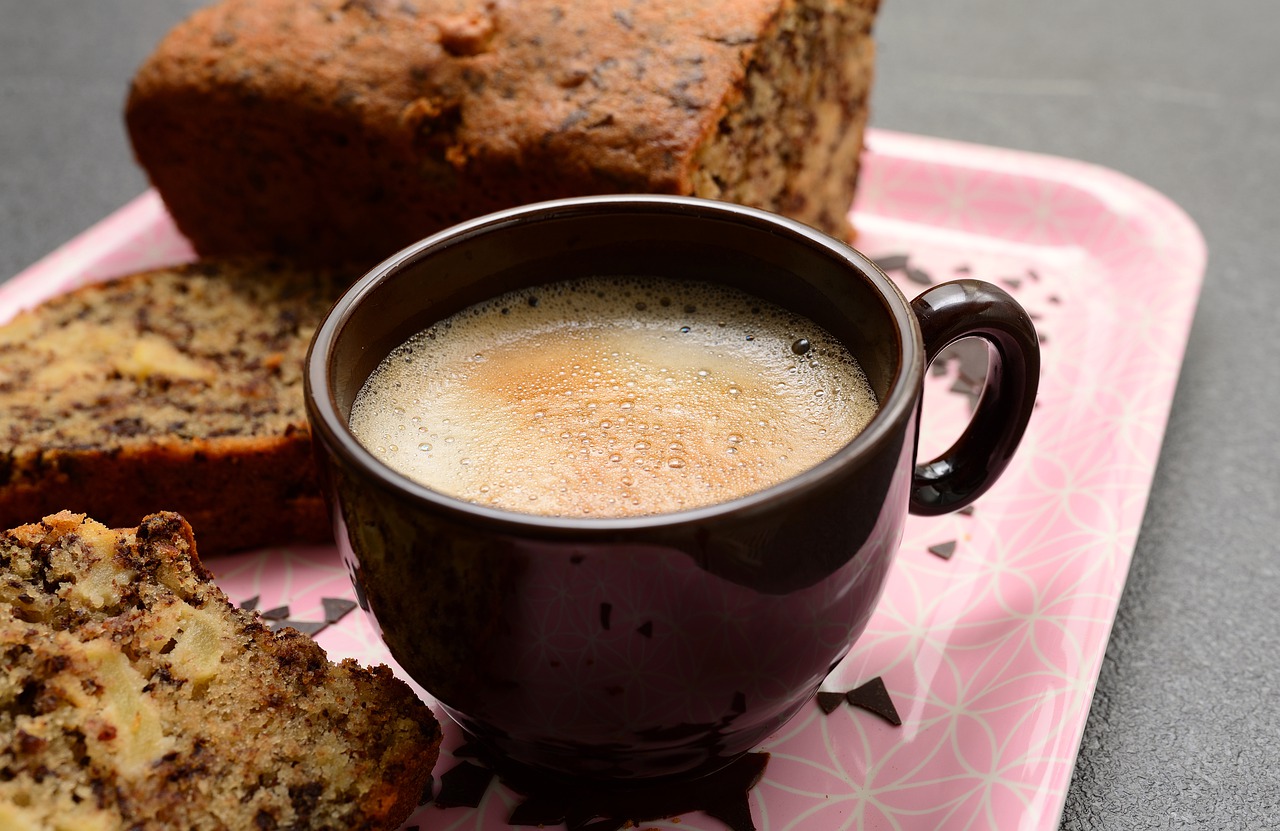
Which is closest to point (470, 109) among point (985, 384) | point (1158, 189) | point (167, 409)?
point (167, 409)

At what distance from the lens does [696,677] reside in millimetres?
1077

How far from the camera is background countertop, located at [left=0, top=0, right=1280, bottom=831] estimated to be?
4.70ft

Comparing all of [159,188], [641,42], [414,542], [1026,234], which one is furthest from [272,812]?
[1026,234]

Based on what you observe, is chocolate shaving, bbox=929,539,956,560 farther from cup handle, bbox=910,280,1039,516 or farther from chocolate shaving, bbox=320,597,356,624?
chocolate shaving, bbox=320,597,356,624

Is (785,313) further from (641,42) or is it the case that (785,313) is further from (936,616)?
(641,42)

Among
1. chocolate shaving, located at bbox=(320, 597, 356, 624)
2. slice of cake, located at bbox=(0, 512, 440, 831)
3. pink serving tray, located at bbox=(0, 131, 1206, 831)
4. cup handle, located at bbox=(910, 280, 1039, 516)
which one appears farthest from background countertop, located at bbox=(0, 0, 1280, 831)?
chocolate shaving, located at bbox=(320, 597, 356, 624)

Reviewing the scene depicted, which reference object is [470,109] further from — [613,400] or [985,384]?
[985,384]

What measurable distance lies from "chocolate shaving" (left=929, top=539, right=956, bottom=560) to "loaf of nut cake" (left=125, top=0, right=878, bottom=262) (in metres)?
0.63

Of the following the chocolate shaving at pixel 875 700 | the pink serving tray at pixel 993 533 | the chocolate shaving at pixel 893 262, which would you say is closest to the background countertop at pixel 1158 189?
the pink serving tray at pixel 993 533

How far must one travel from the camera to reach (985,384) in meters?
1.39

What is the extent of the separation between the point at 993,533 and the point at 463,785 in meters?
0.82

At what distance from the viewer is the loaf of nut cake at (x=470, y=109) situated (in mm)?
1833

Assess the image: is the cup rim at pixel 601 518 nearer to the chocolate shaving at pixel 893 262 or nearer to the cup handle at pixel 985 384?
the cup handle at pixel 985 384

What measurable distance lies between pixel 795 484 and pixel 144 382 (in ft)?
4.11
